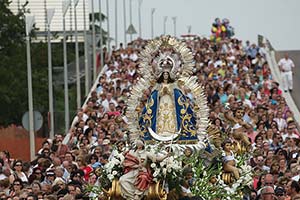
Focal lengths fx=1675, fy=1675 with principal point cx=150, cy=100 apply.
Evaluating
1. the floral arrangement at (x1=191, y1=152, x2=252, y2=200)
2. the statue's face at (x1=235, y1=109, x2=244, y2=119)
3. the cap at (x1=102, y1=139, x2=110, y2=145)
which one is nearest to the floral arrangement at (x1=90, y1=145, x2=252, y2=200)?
the floral arrangement at (x1=191, y1=152, x2=252, y2=200)

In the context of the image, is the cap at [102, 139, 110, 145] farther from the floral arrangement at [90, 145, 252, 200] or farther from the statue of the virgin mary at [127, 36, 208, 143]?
the floral arrangement at [90, 145, 252, 200]

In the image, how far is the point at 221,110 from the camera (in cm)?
3288

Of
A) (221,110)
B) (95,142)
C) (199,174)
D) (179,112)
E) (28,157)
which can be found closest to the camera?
(199,174)

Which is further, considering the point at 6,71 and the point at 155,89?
the point at 6,71

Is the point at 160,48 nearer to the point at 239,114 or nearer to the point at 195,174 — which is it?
the point at 195,174

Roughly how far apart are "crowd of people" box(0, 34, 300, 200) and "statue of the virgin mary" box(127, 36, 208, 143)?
273 millimetres

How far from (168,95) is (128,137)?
30.8 inches

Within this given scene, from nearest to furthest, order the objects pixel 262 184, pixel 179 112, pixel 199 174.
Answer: pixel 199 174 → pixel 179 112 → pixel 262 184

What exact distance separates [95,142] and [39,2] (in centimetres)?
3599

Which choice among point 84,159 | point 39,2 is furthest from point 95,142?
point 39,2

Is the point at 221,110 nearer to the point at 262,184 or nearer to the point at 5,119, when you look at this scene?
the point at 262,184

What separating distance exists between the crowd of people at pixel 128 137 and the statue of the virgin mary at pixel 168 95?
0.89 ft

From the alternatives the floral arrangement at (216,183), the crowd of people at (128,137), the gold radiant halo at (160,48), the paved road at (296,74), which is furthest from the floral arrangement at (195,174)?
the paved road at (296,74)

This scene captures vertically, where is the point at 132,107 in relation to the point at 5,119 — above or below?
above
